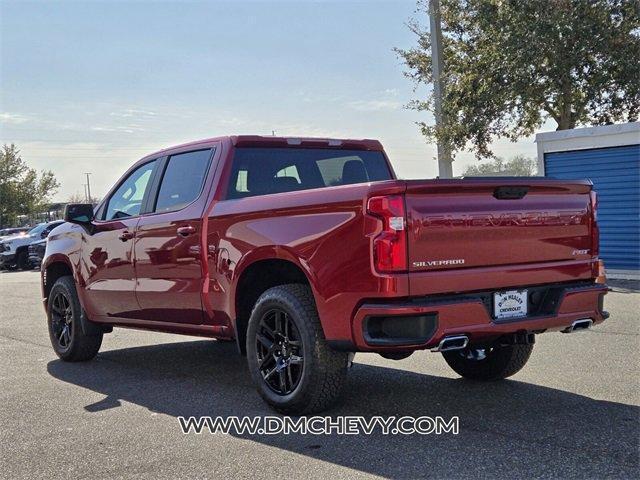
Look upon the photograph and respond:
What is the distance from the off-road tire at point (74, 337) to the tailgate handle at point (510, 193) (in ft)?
14.3

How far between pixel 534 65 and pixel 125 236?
48.7 ft

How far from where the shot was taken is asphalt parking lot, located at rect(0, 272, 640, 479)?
13.2 ft

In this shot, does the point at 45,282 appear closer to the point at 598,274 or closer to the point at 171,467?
the point at 171,467

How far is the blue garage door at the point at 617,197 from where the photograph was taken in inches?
574

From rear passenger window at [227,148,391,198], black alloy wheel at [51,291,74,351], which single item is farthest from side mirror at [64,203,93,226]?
rear passenger window at [227,148,391,198]

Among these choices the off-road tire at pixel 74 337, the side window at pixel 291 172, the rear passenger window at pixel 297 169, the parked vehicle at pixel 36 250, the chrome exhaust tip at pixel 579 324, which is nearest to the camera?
the chrome exhaust tip at pixel 579 324

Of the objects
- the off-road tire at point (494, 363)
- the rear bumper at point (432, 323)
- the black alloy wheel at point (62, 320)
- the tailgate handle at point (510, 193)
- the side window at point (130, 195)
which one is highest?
the side window at point (130, 195)

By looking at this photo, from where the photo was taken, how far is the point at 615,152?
48.6 feet

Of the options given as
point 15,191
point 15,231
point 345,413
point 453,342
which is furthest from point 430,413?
point 15,191

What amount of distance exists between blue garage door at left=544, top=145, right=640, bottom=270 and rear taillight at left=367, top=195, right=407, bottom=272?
11.7 m

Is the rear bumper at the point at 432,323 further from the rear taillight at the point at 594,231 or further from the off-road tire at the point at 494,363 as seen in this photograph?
the off-road tire at the point at 494,363

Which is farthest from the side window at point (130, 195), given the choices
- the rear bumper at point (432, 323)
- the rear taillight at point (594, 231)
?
the rear taillight at point (594, 231)

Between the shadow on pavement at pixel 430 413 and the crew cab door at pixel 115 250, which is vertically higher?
the crew cab door at pixel 115 250

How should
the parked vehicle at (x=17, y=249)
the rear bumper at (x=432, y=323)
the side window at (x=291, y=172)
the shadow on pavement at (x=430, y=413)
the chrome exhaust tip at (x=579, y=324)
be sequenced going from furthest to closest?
the parked vehicle at (x=17, y=249)
the side window at (x=291, y=172)
the chrome exhaust tip at (x=579, y=324)
the rear bumper at (x=432, y=323)
the shadow on pavement at (x=430, y=413)
